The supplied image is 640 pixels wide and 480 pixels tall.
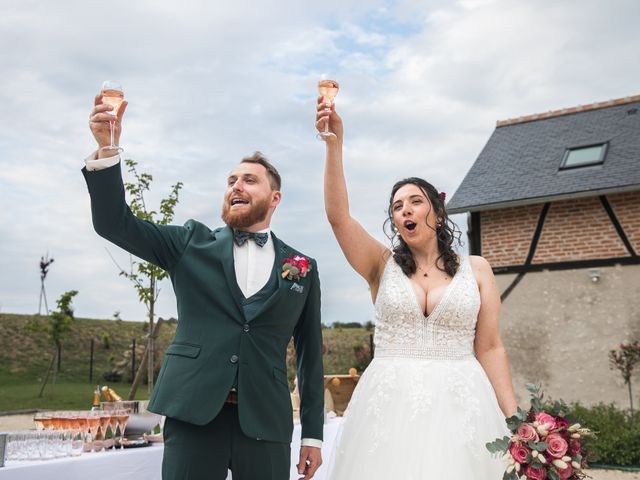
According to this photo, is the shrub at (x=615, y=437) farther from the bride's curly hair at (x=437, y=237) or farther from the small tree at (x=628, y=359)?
the bride's curly hair at (x=437, y=237)

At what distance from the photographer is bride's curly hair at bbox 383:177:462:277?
318cm

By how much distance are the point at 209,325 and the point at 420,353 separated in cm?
111

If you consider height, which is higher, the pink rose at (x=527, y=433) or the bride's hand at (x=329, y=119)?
the bride's hand at (x=329, y=119)

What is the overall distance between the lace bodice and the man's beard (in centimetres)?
80

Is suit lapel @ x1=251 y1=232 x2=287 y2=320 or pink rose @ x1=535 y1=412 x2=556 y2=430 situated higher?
suit lapel @ x1=251 y1=232 x2=287 y2=320

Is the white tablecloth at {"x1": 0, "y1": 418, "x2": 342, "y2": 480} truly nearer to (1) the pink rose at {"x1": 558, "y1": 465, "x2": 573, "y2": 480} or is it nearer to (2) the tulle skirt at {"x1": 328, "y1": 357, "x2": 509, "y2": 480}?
(2) the tulle skirt at {"x1": 328, "y1": 357, "x2": 509, "y2": 480}

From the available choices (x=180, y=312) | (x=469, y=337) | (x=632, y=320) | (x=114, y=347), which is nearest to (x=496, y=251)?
(x=632, y=320)

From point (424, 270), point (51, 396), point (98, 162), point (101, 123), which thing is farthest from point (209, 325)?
point (51, 396)

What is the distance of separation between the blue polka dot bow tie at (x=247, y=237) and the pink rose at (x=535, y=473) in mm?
1372

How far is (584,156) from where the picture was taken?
567 inches

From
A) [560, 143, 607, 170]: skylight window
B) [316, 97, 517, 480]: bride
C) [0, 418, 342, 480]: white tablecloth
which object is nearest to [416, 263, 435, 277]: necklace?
[316, 97, 517, 480]: bride

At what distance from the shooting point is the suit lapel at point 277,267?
2440 millimetres

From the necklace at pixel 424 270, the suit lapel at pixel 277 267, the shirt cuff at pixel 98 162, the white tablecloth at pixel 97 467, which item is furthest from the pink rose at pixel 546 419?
the shirt cuff at pixel 98 162

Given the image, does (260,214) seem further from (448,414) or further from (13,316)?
(13,316)
